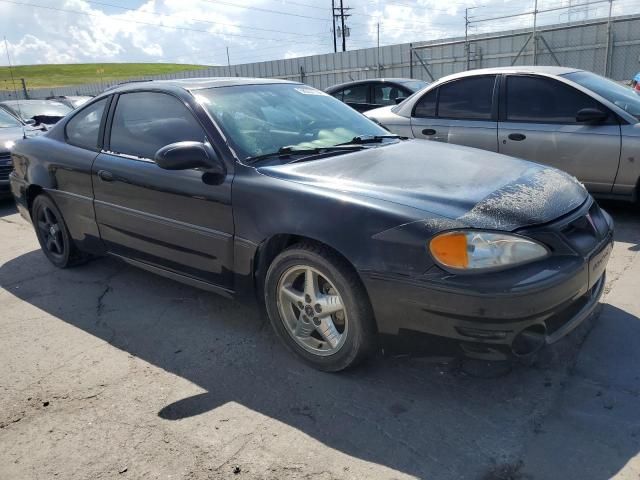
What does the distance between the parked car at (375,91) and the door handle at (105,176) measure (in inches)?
250

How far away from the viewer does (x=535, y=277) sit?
238 centimetres

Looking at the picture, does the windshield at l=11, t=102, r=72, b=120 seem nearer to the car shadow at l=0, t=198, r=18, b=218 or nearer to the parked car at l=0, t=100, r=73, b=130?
the parked car at l=0, t=100, r=73, b=130

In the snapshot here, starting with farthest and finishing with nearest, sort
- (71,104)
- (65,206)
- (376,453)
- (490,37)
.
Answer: (490,37)
(71,104)
(65,206)
(376,453)

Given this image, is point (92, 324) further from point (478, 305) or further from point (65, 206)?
point (478, 305)

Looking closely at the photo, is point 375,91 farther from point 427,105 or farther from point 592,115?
point 592,115

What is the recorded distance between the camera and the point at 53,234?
4707mm

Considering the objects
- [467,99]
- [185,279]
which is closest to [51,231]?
[185,279]

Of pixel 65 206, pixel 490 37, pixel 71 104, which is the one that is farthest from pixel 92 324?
pixel 490 37

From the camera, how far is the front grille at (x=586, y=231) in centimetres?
263

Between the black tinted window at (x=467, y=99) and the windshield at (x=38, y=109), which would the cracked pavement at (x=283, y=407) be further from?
the windshield at (x=38, y=109)

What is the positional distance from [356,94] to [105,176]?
700 cm

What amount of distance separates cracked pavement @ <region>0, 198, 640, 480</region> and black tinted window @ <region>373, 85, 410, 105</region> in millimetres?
6504

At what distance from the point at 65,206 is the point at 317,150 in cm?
228

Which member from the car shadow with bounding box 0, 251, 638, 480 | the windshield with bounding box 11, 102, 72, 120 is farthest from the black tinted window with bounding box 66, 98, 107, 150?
the windshield with bounding box 11, 102, 72, 120
